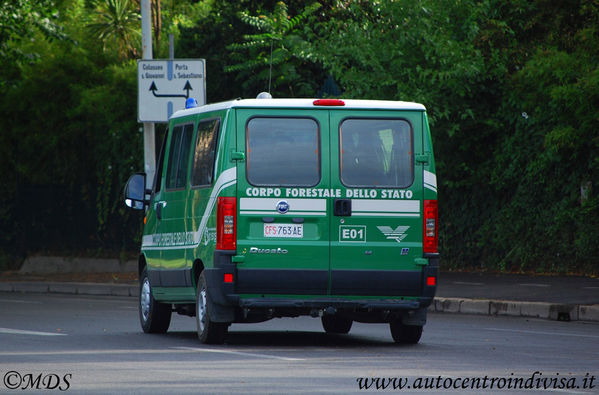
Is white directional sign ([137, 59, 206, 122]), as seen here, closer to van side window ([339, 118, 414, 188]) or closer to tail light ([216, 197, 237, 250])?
van side window ([339, 118, 414, 188])

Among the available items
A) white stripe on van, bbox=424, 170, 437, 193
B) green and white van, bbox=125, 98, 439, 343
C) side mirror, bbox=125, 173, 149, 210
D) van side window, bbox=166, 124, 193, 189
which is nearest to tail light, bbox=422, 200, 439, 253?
green and white van, bbox=125, 98, 439, 343

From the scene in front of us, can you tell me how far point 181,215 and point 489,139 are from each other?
39.9ft

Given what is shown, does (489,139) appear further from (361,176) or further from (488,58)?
(361,176)

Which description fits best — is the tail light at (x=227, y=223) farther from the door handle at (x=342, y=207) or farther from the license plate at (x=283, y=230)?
the door handle at (x=342, y=207)

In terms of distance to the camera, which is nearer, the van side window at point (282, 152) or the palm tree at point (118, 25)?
the van side window at point (282, 152)

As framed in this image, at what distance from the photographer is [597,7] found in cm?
2062

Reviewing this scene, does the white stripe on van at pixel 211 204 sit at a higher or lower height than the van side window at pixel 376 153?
lower

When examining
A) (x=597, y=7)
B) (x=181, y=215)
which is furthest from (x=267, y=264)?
(x=597, y=7)

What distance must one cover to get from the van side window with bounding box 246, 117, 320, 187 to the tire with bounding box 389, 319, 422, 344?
1.87 meters

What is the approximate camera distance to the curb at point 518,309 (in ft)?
54.6

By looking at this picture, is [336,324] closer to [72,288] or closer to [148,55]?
[148,55]

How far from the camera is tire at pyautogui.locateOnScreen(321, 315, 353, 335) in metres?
14.5

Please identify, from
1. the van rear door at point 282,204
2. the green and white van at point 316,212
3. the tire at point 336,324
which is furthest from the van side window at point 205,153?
the tire at point 336,324

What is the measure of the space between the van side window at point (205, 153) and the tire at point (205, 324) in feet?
3.20
